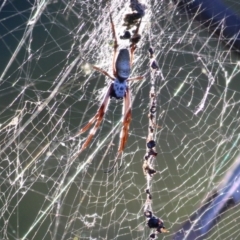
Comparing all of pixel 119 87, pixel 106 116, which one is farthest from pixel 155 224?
pixel 106 116

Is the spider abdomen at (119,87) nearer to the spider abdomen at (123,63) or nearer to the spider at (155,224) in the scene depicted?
the spider abdomen at (123,63)

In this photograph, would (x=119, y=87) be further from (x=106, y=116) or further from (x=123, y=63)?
(x=106, y=116)

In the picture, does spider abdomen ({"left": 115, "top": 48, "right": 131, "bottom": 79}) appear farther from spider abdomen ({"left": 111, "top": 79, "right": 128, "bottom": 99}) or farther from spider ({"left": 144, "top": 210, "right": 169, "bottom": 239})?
spider ({"left": 144, "top": 210, "right": 169, "bottom": 239})

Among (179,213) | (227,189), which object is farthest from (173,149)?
(227,189)

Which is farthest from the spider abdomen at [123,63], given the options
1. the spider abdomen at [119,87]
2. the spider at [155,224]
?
the spider at [155,224]

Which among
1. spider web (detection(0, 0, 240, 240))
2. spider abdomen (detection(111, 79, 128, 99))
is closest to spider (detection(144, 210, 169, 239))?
spider web (detection(0, 0, 240, 240))
